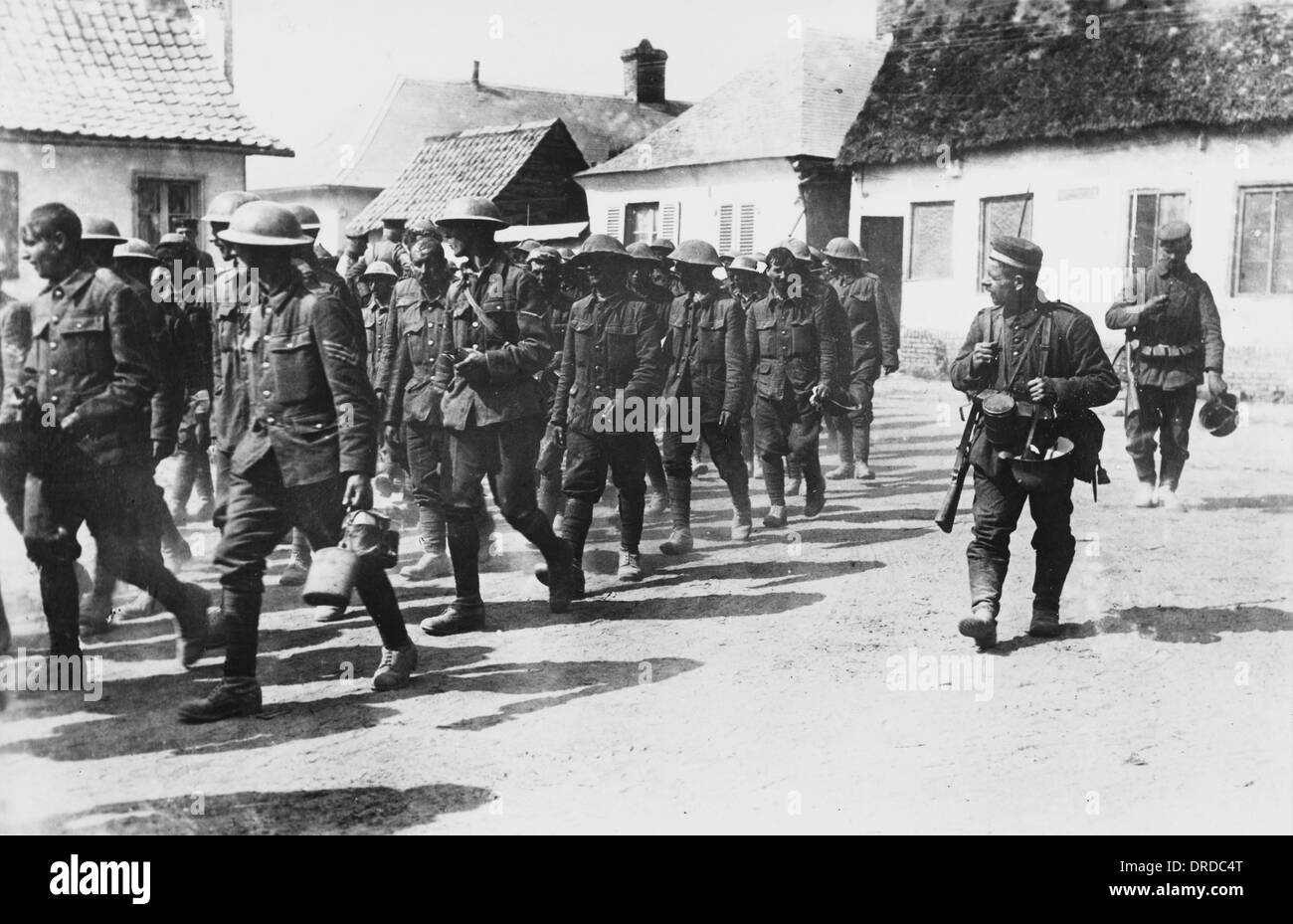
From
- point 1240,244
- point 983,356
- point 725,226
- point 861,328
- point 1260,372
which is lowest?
point 1260,372

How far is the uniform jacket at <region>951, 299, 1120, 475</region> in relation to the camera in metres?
6.78

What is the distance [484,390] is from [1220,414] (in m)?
5.99

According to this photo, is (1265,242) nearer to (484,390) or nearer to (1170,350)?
(1170,350)

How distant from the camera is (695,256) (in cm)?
1015

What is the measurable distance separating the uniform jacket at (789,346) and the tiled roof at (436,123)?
73.0 feet

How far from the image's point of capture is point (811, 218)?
24.1 meters

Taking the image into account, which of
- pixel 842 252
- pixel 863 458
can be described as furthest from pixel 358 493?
pixel 863 458

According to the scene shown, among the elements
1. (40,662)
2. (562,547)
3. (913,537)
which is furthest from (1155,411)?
(40,662)

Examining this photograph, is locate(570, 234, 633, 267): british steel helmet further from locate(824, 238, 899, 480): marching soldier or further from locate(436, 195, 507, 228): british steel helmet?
locate(824, 238, 899, 480): marching soldier

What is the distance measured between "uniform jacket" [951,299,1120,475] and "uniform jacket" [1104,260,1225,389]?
3665 mm

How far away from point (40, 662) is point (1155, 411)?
809 centimetres

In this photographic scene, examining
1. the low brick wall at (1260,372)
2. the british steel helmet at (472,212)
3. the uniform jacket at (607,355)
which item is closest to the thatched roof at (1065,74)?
the low brick wall at (1260,372)

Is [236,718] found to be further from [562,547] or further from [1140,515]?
[1140,515]
